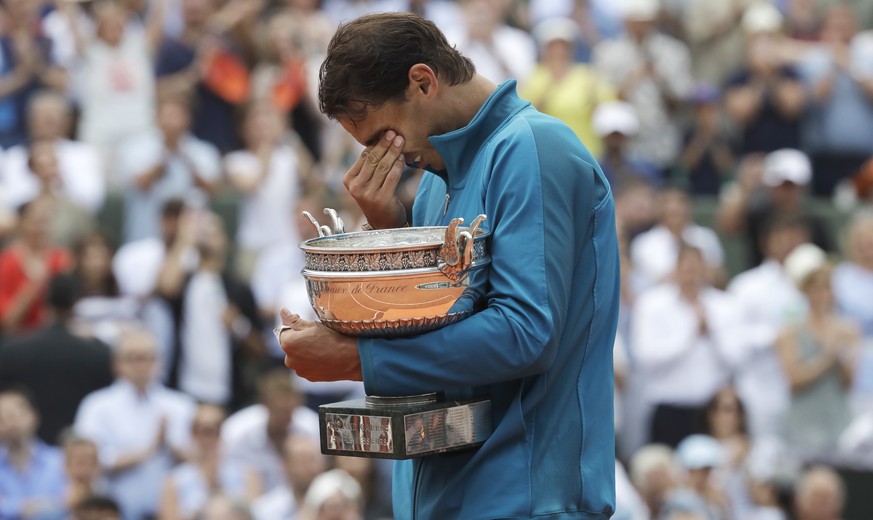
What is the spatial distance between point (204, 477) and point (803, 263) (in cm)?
370

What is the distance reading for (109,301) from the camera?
891 centimetres

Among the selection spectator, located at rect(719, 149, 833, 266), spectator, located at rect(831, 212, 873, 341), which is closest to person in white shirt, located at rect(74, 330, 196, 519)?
spectator, located at rect(831, 212, 873, 341)

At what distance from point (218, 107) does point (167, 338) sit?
8.20 ft

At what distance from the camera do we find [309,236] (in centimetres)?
883

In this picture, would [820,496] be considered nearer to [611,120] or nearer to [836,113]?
[611,120]

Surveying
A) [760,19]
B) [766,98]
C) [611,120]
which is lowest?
[611,120]

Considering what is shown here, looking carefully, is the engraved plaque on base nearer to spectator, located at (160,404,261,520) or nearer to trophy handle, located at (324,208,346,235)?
trophy handle, located at (324,208,346,235)

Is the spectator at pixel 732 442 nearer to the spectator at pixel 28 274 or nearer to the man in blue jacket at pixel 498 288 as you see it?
the spectator at pixel 28 274

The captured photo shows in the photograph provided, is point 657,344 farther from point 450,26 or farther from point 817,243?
point 450,26

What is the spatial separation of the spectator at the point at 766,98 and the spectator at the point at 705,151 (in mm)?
148

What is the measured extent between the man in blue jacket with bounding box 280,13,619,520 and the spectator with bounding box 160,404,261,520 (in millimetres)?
4887

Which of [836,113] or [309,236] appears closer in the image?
[309,236]

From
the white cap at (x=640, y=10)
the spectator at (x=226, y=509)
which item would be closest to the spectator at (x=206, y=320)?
the spectator at (x=226, y=509)

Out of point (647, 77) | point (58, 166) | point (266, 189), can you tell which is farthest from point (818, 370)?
point (58, 166)
